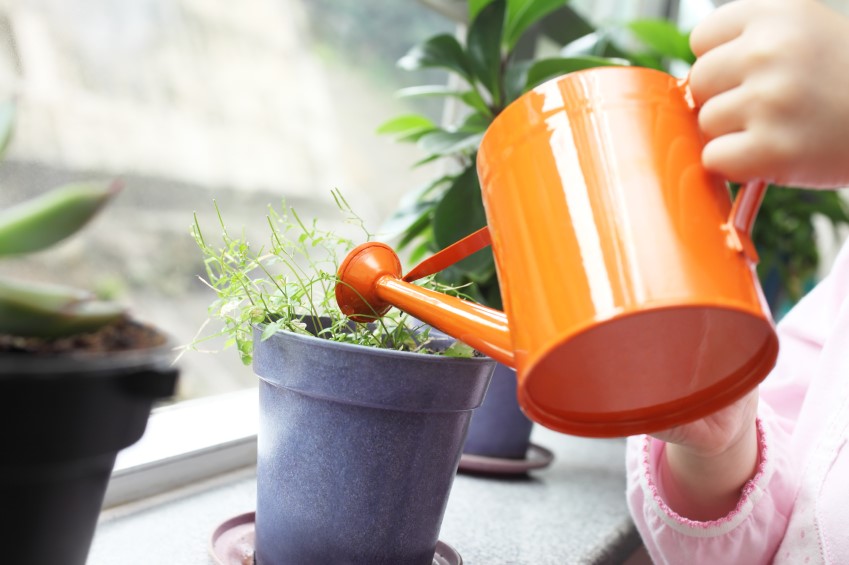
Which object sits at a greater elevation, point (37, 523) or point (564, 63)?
point (564, 63)

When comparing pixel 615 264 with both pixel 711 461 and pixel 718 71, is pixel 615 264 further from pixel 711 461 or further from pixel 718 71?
pixel 711 461

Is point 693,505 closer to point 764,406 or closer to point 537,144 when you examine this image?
point 764,406

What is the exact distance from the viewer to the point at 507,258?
34 centimetres

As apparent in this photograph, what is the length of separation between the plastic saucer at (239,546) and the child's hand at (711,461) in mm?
175

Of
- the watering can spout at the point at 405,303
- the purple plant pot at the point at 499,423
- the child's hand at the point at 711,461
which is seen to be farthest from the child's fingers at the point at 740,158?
the purple plant pot at the point at 499,423

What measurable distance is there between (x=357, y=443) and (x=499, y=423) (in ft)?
1.49

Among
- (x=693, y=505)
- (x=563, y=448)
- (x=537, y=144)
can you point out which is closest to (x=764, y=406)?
(x=693, y=505)

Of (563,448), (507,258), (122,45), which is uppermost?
(122,45)

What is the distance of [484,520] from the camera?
0.70 meters

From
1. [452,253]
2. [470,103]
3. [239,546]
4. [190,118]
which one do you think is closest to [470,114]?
[470,103]

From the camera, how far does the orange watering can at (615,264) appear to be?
292mm

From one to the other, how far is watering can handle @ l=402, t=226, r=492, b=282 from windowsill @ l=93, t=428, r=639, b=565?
27cm

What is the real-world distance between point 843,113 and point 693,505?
14.3 inches

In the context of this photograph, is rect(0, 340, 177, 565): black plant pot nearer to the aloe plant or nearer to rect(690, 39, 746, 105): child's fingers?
the aloe plant
